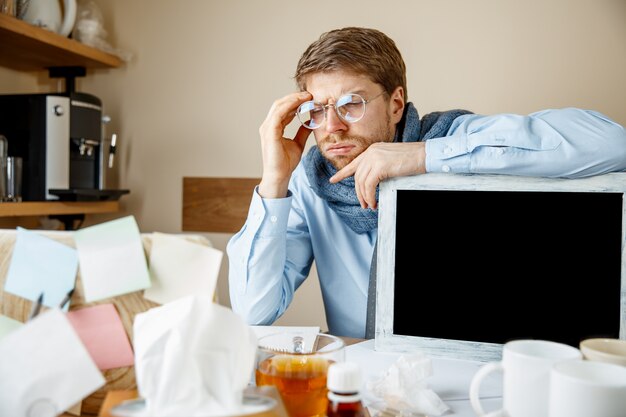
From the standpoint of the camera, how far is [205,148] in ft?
7.89

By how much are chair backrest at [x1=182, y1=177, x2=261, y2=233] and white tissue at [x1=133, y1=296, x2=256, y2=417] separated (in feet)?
5.86

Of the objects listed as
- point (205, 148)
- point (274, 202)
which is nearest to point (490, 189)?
point (274, 202)

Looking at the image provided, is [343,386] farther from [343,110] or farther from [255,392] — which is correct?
[343,110]

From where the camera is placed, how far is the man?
3.61 feet

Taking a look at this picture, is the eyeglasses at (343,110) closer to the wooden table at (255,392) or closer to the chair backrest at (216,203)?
the wooden table at (255,392)

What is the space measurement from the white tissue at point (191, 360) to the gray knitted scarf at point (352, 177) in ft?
2.78

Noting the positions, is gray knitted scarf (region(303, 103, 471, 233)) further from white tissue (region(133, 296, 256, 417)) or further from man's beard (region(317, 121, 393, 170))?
white tissue (region(133, 296, 256, 417))

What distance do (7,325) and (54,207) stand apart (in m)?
1.60

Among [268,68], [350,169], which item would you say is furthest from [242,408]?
[268,68]

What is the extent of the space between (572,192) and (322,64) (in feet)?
2.29

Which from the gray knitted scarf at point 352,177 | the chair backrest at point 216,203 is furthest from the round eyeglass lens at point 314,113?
the chair backrest at point 216,203

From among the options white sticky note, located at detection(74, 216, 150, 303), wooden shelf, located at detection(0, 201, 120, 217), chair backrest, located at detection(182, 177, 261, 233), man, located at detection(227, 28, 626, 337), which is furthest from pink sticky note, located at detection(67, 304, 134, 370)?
chair backrest, located at detection(182, 177, 261, 233)

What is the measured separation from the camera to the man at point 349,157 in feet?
3.61

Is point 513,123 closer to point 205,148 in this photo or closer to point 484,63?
point 484,63
